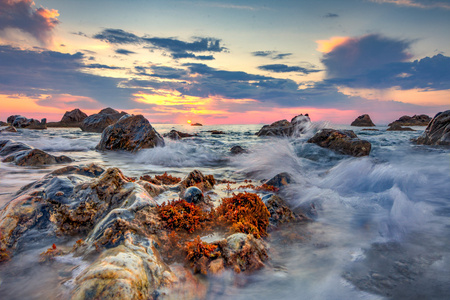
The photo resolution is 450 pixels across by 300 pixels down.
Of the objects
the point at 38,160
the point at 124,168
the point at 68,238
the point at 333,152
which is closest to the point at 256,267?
the point at 68,238

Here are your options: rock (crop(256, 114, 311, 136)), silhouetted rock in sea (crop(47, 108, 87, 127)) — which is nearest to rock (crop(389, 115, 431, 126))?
rock (crop(256, 114, 311, 136))

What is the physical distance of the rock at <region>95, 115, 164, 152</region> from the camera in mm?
15602

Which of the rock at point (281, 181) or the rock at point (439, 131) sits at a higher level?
the rock at point (439, 131)

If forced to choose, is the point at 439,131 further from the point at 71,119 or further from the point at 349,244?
the point at 71,119

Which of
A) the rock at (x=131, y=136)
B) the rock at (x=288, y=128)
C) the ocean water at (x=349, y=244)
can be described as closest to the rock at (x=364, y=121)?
the rock at (x=288, y=128)

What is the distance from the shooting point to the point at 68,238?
4.42 metres

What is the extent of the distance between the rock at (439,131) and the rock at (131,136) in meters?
19.0

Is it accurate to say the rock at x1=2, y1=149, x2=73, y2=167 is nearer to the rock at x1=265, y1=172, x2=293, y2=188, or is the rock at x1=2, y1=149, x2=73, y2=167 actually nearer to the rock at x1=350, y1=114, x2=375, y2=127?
the rock at x1=265, y1=172, x2=293, y2=188

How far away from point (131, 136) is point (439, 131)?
21.4 meters

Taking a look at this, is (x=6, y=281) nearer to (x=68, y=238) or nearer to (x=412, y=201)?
(x=68, y=238)

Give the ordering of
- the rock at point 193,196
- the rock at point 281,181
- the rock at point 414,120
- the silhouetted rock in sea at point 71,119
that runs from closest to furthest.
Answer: the rock at point 193,196 < the rock at point 281,181 < the silhouetted rock in sea at point 71,119 < the rock at point 414,120

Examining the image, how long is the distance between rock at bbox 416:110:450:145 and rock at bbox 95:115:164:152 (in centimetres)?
1899

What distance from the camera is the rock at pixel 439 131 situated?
16109 mm

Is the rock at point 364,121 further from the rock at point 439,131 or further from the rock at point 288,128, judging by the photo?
the rock at point 439,131
